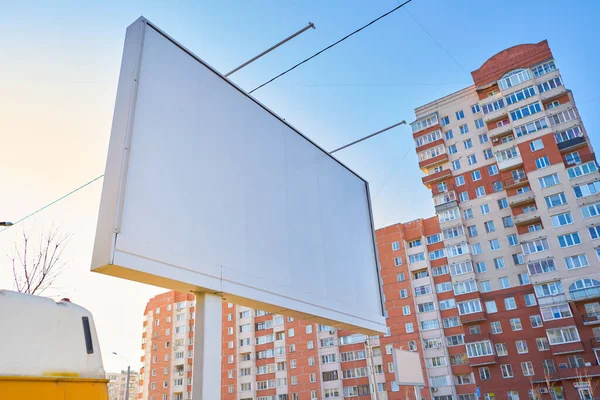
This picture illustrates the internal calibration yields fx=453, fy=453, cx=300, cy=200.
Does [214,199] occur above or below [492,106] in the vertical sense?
below

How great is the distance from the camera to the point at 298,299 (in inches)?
329

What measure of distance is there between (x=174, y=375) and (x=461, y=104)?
188 feet

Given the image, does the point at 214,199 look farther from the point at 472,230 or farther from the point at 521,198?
the point at 472,230

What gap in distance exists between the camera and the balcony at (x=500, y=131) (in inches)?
1933

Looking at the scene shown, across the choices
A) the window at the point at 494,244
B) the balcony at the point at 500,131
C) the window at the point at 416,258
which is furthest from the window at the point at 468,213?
the balcony at the point at 500,131

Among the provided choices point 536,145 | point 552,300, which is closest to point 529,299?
point 552,300

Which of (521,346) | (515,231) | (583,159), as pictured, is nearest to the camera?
(521,346)

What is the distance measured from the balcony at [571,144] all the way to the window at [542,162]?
1563mm

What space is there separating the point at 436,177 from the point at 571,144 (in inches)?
557

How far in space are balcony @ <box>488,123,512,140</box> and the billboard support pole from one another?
49.2 meters

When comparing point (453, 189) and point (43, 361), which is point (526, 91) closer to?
point (453, 189)

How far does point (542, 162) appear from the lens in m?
45.5

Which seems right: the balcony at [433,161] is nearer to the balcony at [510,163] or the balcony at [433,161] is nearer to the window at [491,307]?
the balcony at [510,163]

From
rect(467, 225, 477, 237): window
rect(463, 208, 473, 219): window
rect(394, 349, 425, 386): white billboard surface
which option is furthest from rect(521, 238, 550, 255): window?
rect(394, 349, 425, 386): white billboard surface
